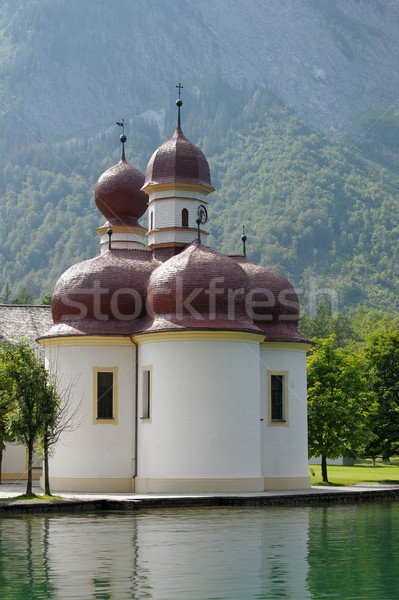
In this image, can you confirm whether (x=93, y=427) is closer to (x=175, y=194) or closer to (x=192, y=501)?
(x=192, y=501)

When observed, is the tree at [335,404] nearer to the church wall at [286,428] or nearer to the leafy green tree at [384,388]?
the leafy green tree at [384,388]

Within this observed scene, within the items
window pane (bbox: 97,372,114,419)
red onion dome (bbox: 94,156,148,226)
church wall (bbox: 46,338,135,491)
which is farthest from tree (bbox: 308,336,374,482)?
red onion dome (bbox: 94,156,148,226)

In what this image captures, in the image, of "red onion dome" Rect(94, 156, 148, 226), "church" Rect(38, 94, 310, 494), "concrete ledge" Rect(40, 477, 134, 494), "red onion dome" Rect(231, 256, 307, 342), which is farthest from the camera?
"red onion dome" Rect(94, 156, 148, 226)

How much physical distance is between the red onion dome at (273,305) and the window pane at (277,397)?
1.62 meters

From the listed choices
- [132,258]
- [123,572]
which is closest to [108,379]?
[132,258]

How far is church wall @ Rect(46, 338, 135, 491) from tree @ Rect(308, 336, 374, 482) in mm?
8159

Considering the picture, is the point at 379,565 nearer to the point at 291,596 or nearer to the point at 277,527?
the point at 291,596

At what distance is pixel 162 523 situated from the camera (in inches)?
921

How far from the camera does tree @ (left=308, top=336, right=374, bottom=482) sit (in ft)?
127

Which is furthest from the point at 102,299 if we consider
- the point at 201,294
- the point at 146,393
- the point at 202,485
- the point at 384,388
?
the point at 384,388

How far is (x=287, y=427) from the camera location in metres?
36.1

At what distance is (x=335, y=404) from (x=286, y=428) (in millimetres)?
4128

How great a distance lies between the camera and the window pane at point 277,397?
119 ft

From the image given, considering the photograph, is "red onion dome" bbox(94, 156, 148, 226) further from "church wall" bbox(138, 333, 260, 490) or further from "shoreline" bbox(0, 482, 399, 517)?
"shoreline" bbox(0, 482, 399, 517)
